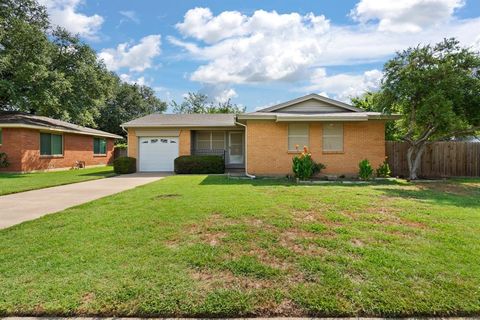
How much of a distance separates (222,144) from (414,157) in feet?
35.6

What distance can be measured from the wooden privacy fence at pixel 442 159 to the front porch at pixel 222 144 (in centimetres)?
865

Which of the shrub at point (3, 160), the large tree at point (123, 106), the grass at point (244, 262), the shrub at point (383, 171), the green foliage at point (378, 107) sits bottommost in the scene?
the grass at point (244, 262)

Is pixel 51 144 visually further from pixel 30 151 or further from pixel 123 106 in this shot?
pixel 123 106

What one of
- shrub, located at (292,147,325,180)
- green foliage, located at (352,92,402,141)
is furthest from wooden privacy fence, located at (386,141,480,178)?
shrub, located at (292,147,325,180)

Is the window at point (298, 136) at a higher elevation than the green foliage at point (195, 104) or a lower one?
lower

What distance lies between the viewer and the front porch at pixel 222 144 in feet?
65.1

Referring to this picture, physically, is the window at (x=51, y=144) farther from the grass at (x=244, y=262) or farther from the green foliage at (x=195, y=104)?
the green foliage at (x=195, y=104)

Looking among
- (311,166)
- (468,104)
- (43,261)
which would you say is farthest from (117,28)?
(468,104)

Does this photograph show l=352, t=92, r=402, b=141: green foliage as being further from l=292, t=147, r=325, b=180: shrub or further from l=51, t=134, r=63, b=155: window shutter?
l=51, t=134, r=63, b=155: window shutter

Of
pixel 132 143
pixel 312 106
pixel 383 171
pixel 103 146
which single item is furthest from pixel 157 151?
pixel 383 171

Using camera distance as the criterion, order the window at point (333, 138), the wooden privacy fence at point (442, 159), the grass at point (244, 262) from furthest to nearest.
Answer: the wooden privacy fence at point (442, 159) → the window at point (333, 138) → the grass at point (244, 262)

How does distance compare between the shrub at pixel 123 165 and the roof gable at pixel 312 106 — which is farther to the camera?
the shrub at pixel 123 165

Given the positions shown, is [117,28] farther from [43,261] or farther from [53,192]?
[43,261]

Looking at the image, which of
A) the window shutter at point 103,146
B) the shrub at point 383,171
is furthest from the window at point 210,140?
the window shutter at point 103,146
